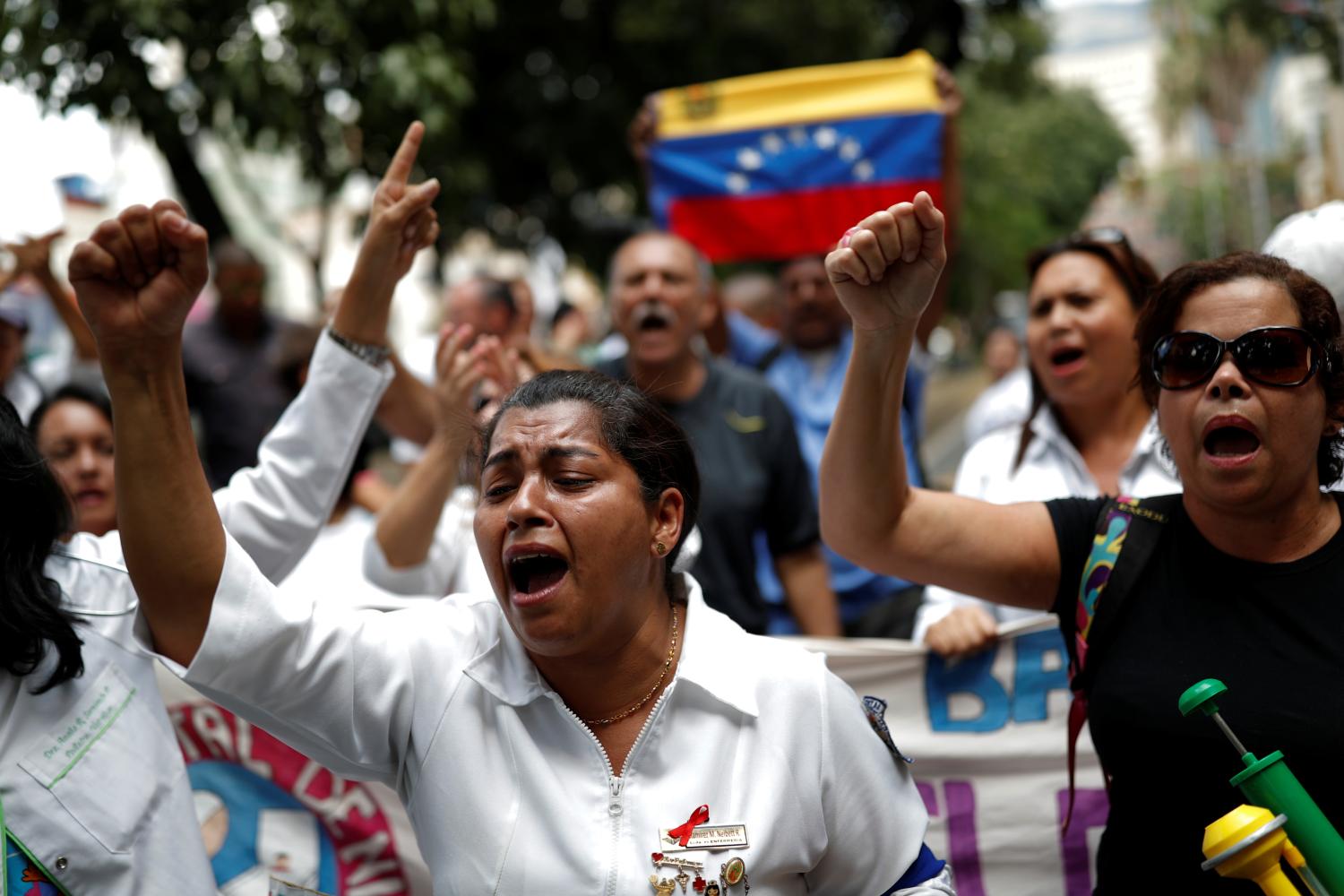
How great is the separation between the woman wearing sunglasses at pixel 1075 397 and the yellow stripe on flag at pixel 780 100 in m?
2.60

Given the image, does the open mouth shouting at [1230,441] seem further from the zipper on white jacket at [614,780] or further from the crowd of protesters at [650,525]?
the zipper on white jacket at [614,780]

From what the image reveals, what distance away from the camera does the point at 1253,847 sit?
6.44ft

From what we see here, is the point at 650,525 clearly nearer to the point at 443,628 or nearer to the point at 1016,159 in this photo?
the point at 443,628

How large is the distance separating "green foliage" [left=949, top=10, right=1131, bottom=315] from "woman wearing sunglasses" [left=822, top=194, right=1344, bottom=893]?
18.5 feet

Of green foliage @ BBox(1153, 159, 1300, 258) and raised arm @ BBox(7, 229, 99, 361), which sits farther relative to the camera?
green foliage @ BBox(1153, 159, 1300, 258)

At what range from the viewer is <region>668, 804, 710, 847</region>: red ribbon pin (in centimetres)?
222

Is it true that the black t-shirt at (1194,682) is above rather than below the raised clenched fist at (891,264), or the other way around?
below

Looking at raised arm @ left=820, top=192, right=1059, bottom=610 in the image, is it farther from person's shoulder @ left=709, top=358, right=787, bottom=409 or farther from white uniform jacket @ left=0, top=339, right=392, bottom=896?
person's shoulder @ left=709, top=358, right=787, bottom=409

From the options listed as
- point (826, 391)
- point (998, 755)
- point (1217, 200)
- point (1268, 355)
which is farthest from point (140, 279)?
point (1217, 200)

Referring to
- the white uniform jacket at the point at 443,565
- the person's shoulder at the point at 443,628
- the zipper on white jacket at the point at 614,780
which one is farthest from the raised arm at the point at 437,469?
the zipper on white jacket at the point at 614,780

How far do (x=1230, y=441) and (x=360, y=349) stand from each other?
5.36 feet

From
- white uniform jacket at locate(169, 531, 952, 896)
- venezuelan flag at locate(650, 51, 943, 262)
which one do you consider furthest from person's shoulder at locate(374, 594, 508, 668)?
venezuelan flag at locate(650, 51, 943, 262)

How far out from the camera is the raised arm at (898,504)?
246 centimetres

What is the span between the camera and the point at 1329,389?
2.58 meters
